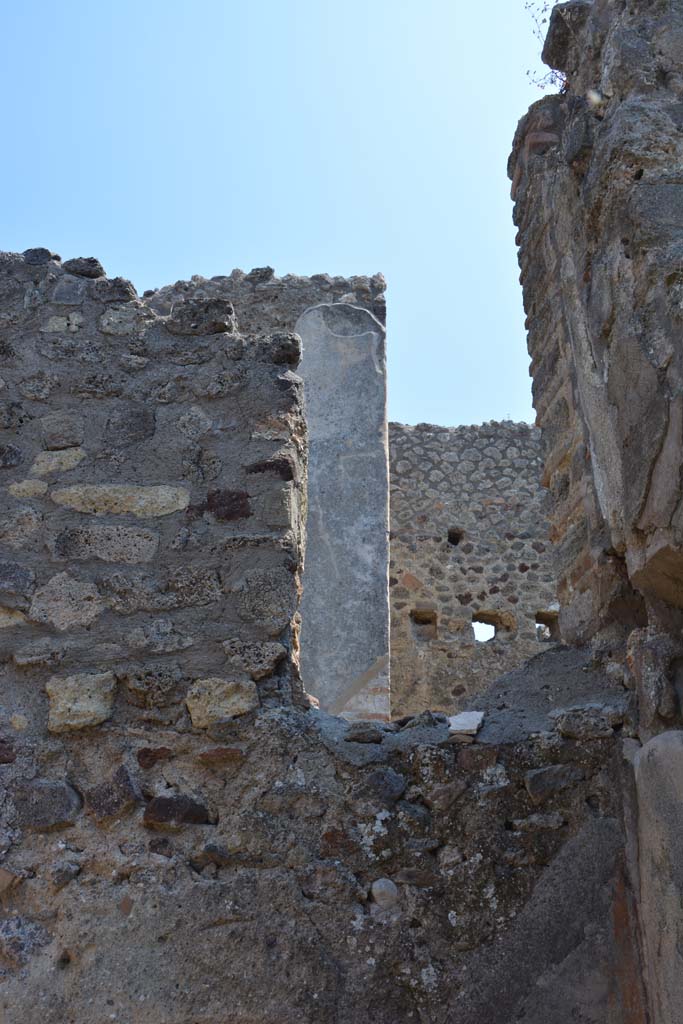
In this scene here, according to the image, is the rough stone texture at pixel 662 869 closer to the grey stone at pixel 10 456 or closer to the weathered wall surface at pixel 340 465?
the grey stone at pixel 10 456

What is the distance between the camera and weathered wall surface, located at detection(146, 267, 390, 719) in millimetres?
6133

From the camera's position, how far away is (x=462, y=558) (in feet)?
31.0

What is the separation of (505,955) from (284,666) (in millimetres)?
813

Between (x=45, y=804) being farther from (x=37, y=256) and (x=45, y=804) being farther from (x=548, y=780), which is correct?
(x=37, y=256)

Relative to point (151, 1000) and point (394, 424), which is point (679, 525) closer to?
point (151, 1000)

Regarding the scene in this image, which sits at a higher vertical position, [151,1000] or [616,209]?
[616,209]

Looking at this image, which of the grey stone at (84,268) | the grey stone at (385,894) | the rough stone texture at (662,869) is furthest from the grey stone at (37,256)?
the rough stone texture at (662,869)

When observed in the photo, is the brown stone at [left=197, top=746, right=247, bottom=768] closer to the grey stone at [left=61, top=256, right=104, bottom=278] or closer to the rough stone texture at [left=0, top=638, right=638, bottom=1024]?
the rough stone texture at [left=0, top=638, right=638, bottom=1024]

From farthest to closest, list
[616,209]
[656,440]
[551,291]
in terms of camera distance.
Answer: [551,291] → [616,209] → [656,440]

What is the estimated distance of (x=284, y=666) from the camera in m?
2.55

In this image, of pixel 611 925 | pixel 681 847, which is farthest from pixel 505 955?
pixel 681 847

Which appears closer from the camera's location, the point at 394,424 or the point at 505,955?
the point at 505,955

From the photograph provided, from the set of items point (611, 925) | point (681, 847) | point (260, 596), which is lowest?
point (611, 925)

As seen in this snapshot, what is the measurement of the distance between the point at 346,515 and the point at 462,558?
2.98 m
